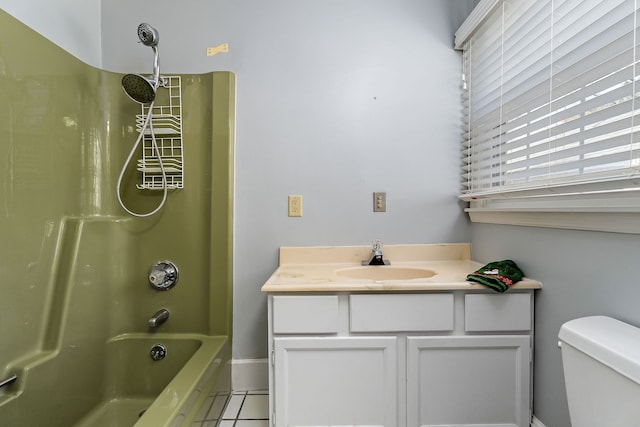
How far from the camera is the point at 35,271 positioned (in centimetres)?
118

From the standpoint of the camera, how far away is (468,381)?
116cm

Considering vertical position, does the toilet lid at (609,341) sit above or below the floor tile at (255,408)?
above

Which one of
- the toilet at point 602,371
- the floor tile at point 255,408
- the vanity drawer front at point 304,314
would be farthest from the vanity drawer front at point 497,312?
the floor tile at point 255,408

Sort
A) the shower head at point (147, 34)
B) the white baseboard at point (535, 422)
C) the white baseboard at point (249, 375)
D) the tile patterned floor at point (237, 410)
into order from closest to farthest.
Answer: the white baseboard at point (535, 422)
the tile patterned floor at point (237, 410)
the shower head at point (147, 34)
the white baseboard at point (249, 375)

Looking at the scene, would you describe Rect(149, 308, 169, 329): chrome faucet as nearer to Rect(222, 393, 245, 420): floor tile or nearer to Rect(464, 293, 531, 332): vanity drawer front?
Rect(222, 393, 245, 420): floor tile

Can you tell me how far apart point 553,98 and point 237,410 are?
2024mm

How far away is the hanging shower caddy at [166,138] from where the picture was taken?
1562mm

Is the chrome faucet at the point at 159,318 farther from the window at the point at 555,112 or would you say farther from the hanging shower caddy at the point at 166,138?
the window at the point at 555,112

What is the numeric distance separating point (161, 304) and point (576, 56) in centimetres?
218

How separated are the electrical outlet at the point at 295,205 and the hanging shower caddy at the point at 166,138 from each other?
0.63 m

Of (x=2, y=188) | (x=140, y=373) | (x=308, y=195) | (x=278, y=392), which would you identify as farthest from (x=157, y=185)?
(x=278, y=392)

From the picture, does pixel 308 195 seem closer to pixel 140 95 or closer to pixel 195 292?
pixel 195 292

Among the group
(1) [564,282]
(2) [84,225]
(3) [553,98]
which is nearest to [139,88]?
(2) [84,225]

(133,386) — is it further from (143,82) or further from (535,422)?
(535,422)
